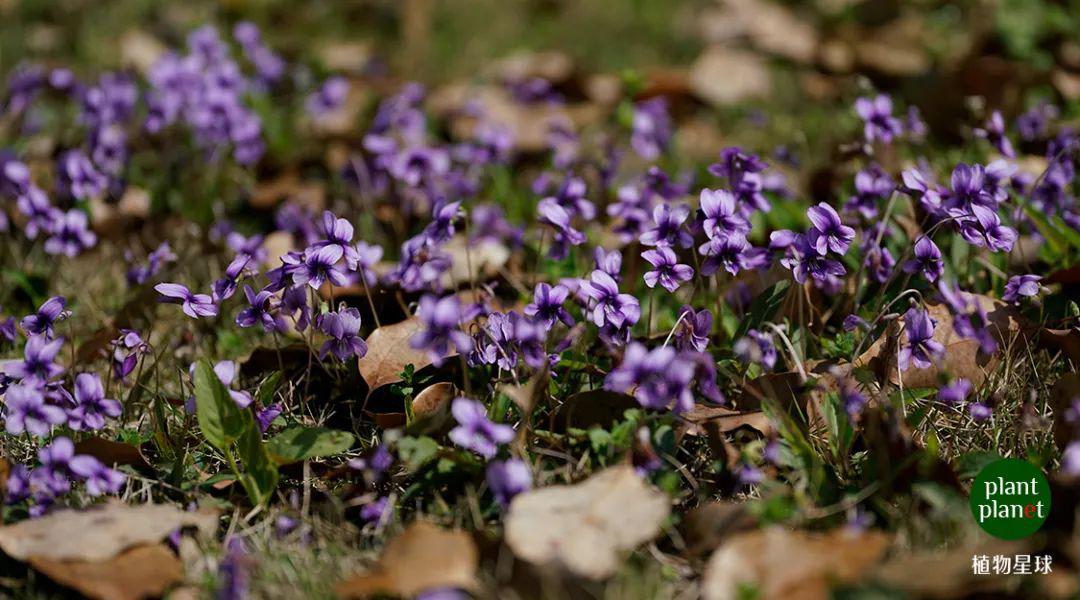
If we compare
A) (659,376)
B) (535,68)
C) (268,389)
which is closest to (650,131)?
(535,68)

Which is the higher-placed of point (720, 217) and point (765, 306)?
point (720, 217)

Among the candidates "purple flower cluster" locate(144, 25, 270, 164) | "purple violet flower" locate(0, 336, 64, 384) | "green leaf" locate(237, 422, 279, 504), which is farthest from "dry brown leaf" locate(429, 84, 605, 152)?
"purple violet flower" locate(0, 336, 64, 384)

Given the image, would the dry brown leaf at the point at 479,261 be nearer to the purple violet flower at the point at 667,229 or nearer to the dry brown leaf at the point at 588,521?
the purple violet flower at the point at 667,229

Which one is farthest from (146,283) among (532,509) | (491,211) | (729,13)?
(729,13)

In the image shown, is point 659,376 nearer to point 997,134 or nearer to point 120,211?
point 997,134

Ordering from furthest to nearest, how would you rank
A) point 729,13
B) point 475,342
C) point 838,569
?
point 729,13 < point 475,342 < point 838,569

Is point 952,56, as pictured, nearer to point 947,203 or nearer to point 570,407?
point 947,203

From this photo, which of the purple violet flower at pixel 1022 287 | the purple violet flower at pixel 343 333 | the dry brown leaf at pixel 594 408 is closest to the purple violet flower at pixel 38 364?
the purple violet flower at pixel 343 333
